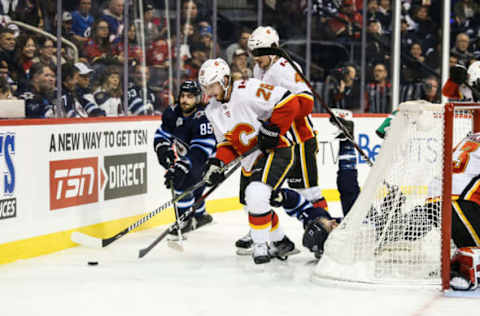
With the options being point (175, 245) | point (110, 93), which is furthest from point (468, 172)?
point (110, 93)

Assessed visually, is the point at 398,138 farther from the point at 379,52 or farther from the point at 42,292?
the point at 379,52

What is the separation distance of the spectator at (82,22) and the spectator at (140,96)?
1.90ft

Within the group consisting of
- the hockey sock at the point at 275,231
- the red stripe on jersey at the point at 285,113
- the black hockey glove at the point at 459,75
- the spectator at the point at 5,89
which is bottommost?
the hockey sock at the point at 275,231

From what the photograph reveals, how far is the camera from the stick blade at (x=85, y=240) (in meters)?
4.33

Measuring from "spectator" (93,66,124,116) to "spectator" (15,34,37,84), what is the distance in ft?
2.04

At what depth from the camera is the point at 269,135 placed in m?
3.85

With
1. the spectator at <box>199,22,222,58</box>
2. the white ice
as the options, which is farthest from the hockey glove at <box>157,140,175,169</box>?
the spectator at <box>199,22,222,58</box>

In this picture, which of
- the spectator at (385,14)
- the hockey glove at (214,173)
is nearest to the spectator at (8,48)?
the hockey glove at (214,173)

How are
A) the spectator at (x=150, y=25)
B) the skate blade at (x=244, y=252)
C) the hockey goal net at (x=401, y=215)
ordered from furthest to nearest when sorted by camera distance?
the spectator at (x=150, y=25) → the skate blade at (x=244, y=252) → the hockey goal net at (x=401, y=215)

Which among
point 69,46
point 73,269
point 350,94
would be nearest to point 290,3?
point 350,94

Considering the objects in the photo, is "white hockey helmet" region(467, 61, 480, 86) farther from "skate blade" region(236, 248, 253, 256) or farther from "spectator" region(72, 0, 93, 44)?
"spectator" region(72, 0, 93, 44)

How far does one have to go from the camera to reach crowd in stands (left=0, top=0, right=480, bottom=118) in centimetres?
516

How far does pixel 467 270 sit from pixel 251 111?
1.29m

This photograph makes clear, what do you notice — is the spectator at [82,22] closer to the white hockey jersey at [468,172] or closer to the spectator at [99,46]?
the spectator at [99,46]
